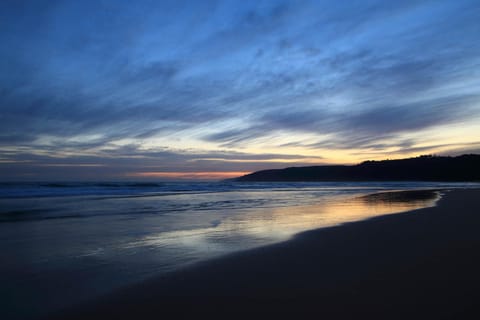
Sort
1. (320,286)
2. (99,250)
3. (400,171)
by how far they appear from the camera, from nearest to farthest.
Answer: (320,286)
(99,250)
(400,171)

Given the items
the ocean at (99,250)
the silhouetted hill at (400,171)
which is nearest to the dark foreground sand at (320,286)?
the ocean at (99,250)

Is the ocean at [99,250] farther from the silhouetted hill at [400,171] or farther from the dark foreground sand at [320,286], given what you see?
the silhouetted hill at [400,171]

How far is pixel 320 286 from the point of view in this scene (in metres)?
3.76

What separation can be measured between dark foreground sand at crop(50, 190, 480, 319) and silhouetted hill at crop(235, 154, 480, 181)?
94918mm

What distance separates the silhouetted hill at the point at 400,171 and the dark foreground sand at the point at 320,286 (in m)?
94.9

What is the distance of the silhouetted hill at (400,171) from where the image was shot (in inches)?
3644

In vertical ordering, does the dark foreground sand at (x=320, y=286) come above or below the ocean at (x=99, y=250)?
below

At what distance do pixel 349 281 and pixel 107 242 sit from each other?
4937mm

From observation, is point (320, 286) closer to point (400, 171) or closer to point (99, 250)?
point (99, 250)

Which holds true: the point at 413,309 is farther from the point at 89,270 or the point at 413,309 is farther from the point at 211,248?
the point at 89,270

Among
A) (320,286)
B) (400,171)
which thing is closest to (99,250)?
(320,286)

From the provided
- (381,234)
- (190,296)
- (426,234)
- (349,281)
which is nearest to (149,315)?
(190,296)

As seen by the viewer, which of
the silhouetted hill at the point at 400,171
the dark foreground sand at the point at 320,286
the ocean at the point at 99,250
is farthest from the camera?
the silhouetted hill at the point at 400,171

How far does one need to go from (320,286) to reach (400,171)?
116499 mm
